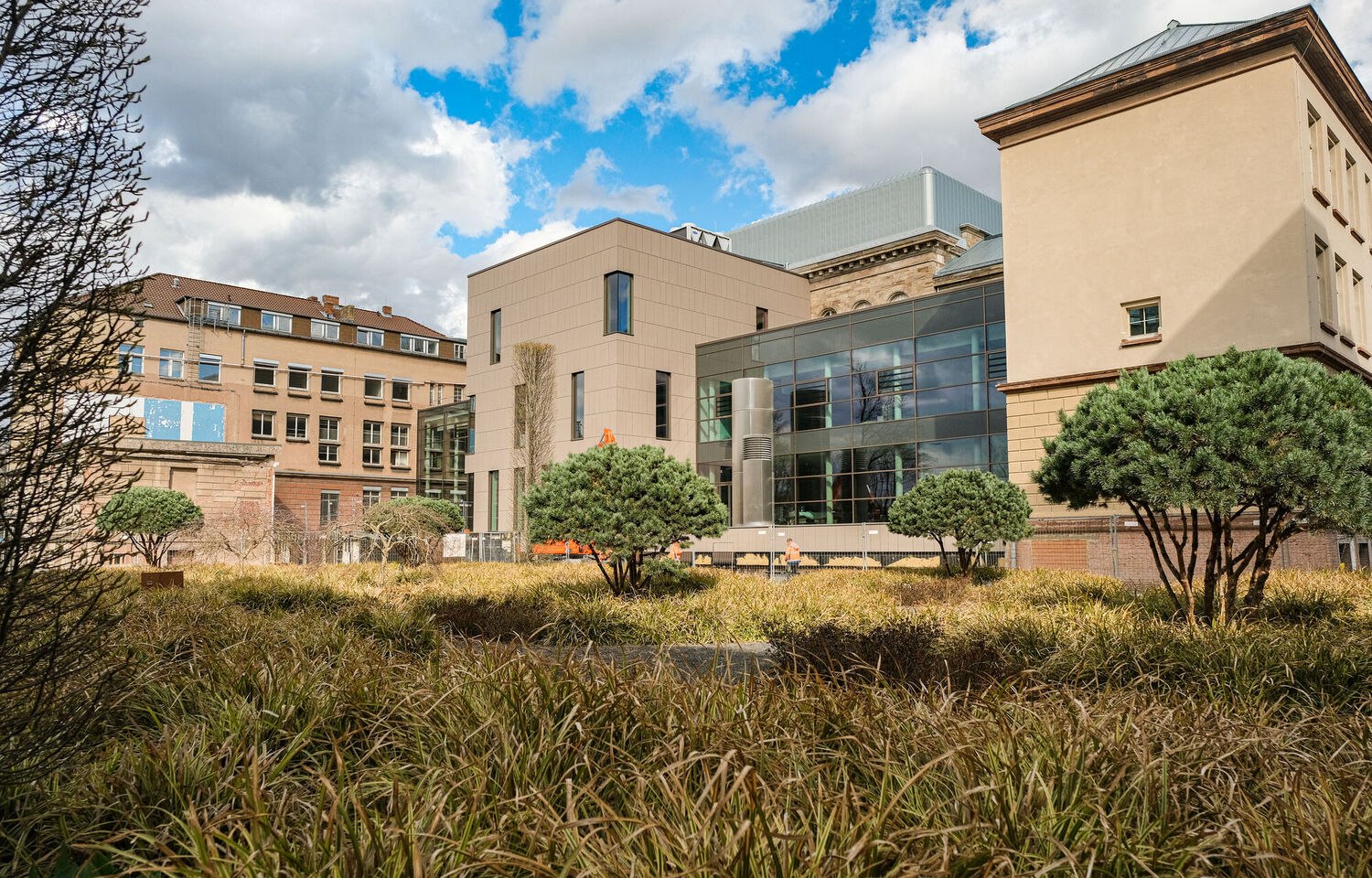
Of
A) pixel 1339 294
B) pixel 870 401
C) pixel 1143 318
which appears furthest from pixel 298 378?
pixel 1339 294

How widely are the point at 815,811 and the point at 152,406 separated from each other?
55.8m

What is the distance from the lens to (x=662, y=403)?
40031mm

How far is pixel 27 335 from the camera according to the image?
3.68 m

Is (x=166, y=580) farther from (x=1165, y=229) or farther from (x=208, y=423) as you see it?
(x=208, y=423)

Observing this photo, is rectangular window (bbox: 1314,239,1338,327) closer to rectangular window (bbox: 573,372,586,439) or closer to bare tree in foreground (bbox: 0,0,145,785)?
bare tree in foreground (bbox: 0,0,145,785)

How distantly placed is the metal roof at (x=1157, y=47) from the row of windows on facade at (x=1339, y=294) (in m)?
5.77

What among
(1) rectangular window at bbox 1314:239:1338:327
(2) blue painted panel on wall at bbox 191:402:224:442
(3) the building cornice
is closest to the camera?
(3) the building cornice

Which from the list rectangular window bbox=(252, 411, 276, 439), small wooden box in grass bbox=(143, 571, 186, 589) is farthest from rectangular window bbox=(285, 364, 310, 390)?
small wooden box in grass bbox=(143, 571, 186, 589)

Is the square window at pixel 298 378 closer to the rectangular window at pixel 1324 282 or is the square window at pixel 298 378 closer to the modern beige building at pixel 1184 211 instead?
the modern beige building at pixel 1184 211

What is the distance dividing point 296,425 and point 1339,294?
5305cm

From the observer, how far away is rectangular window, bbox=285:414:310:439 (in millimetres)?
56500

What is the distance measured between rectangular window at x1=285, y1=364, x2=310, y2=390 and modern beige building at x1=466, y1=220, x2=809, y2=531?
18.0 meters

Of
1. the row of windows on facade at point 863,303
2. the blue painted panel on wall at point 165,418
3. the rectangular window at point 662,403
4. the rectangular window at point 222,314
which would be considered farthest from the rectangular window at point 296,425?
the row of windows on facade at point 863,303

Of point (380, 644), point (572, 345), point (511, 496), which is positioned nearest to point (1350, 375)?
point (380, 644)
